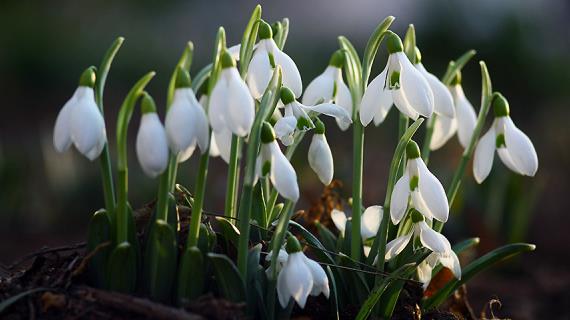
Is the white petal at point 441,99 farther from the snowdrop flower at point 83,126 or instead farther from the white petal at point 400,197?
the snowdrop flower at point 83,126

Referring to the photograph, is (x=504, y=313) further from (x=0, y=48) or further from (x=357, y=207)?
(x=0, y=48)

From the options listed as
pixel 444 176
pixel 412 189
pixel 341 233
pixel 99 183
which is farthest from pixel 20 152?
pixel 412 189

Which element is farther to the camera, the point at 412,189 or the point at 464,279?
the point at 464,279

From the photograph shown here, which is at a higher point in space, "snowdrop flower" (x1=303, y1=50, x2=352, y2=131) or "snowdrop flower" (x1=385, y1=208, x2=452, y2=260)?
"snowdrop flower" (x1=303, y1=50, x2=352, y2=131)

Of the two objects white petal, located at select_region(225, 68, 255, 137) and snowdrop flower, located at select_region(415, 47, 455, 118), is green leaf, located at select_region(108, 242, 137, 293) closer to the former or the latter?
white petal, located at select_region(225, 68, 255, 137)

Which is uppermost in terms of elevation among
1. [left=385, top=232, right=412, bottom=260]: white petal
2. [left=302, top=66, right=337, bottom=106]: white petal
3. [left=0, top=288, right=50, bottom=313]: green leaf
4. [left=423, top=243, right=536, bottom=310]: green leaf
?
[left=302, top=66, right=337, bottom=106]: white petal

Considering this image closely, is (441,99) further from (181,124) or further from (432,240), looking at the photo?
(181,124)

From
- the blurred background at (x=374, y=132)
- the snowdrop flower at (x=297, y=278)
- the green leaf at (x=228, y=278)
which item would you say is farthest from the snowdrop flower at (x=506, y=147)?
the blurred background at (x=374, y=132)

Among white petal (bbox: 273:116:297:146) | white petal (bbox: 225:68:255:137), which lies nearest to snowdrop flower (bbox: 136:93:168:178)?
white petal (bbox: 225:68:255:137)
